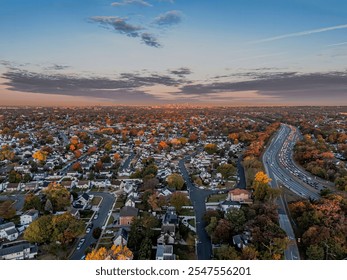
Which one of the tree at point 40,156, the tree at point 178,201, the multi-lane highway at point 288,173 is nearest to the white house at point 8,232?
the tree at point 178,201

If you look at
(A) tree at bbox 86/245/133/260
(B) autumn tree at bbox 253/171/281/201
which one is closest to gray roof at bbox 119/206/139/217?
(A) tree at bbox 86/245/133/260

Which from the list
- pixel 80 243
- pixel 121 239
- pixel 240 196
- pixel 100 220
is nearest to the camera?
pixel 121 239

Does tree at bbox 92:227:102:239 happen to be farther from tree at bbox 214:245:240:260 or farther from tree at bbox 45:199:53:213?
tree at bbox 214:245:240:260

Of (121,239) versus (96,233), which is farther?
(96,233)

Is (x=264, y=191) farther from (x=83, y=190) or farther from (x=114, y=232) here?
(x=83, y=190)

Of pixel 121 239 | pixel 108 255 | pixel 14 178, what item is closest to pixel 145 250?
pixel 121 239

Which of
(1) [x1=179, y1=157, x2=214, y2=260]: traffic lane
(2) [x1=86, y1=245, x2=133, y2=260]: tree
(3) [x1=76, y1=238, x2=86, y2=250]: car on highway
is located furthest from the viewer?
(3) [x1=76, y1=238, x2=86, y2=250]: car on highway

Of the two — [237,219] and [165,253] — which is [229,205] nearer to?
[237,219]
